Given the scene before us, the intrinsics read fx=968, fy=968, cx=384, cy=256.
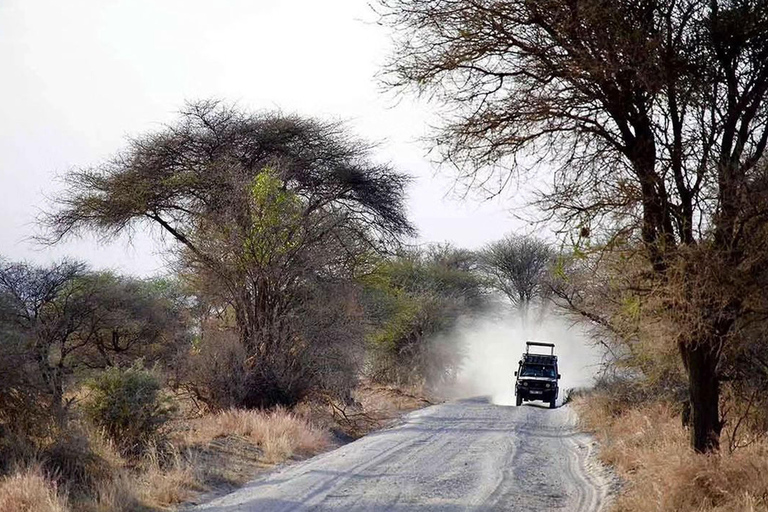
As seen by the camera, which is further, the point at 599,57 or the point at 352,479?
the point at 352,479

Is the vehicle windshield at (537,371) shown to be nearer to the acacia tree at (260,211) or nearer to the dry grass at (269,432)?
the acacia tree at (260,211)

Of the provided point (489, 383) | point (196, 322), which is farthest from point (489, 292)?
point (196, 322)

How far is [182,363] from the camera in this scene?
23266 millimetres

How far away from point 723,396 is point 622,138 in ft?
14.8

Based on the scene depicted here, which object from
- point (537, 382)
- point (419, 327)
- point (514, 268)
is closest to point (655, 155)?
point (537, 382)

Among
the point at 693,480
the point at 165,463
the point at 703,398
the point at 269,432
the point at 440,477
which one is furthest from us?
the point at 269,432

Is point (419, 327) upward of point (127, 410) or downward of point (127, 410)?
upward

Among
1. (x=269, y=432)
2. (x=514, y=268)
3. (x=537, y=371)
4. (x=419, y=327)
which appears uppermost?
(x=514, y=268)

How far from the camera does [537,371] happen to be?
1389 inches

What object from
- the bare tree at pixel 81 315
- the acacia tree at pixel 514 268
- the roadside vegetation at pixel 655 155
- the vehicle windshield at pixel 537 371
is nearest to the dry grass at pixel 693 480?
the roadside vegetation at pixel 655 155

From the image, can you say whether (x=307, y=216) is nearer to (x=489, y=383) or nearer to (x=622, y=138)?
(x=622, y=138)

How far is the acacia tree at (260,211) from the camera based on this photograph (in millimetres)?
23719

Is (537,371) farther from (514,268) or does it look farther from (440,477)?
(514,268)

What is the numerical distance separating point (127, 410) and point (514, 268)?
50.9 meters
